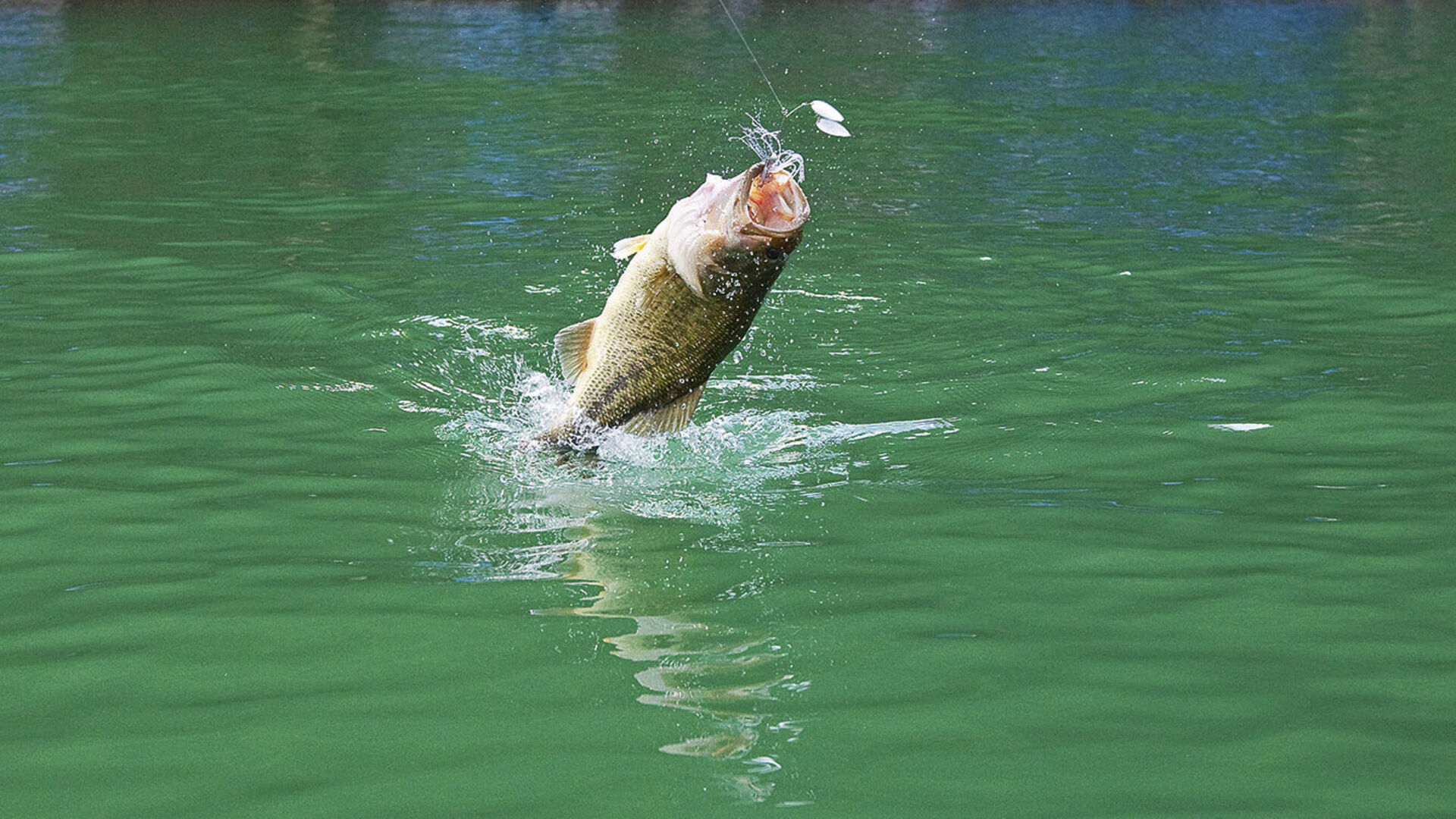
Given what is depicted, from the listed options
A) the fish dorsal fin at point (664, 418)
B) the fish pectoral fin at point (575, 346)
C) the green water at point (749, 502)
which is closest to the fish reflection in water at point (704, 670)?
the green water at point (749, 502)

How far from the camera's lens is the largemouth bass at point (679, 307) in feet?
20.5

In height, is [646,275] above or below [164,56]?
above

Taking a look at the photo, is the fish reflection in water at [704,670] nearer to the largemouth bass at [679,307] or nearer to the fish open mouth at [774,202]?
the largemouth bass at [679,307]

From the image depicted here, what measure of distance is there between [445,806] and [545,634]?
1.24 metres

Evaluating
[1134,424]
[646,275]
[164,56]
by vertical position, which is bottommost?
[164,56]

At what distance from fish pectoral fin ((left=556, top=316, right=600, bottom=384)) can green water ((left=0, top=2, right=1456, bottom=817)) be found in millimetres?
533

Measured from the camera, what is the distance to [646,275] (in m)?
6.75

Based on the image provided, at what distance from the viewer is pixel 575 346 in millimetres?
7176

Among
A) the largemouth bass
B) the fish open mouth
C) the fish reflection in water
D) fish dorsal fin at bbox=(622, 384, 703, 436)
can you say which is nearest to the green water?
the fish reflection in water

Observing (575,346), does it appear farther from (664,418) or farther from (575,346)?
(664,418)

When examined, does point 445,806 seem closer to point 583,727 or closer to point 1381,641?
point 583,727

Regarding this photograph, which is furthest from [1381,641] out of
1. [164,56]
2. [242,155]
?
[164,56]

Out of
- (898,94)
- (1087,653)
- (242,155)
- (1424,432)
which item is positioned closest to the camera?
(1087,653)

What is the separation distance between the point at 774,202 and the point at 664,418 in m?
1.24
